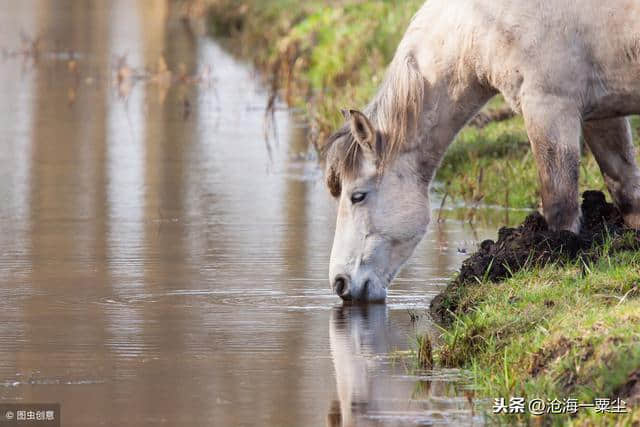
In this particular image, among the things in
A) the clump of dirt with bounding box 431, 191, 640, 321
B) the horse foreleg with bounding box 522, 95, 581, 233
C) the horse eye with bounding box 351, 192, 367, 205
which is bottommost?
the clump of dirt with bounding box 431, 191, 640, 321

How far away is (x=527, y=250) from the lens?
330 inches

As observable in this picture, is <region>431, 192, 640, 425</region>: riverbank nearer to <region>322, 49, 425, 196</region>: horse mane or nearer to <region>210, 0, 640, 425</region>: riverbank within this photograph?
<region>210, 0, 640, 425</region>: riverbank

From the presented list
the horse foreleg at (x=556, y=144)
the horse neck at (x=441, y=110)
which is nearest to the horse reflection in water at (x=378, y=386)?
the horse neck at (x=441, y=110)

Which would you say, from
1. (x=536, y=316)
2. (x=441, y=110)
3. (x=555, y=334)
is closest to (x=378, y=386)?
(x=555, y=334)

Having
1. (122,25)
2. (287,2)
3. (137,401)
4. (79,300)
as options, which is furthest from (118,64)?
(137,401)

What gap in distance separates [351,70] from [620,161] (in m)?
12.8

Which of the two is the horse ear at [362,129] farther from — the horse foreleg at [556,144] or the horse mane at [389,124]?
the horse foreleg at [556,144]

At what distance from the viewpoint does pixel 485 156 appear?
13523mm

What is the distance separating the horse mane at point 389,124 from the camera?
8492 mm

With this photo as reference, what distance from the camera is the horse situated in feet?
26.9

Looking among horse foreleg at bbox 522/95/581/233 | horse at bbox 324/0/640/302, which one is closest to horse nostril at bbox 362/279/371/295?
horse at bbox 324/0/640/302

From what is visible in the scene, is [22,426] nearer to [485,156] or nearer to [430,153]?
[430,153]

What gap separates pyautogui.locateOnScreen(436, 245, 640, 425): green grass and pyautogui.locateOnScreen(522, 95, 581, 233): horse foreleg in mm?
399

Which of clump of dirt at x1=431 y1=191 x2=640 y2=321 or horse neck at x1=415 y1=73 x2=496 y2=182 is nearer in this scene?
clump of dirt at x1=431 y1=191 x2=640 y2=321
